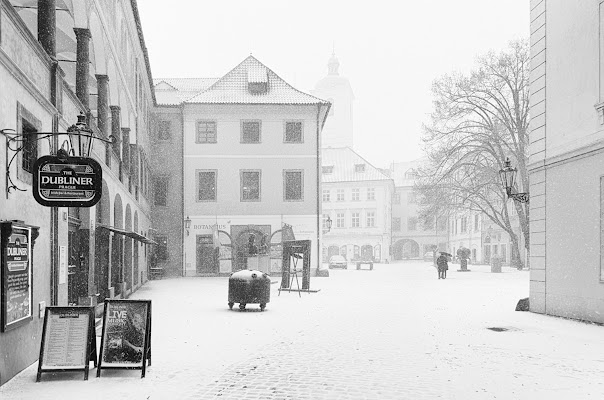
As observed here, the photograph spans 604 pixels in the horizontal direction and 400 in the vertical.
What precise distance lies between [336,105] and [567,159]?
87.3 metres

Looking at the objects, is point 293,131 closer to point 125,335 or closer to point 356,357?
point 356,357

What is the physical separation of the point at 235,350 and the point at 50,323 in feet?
10.9

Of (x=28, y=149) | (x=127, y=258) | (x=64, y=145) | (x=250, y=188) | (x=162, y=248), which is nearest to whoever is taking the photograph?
(x=28, y=149)

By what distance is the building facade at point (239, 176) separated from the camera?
35875 mm

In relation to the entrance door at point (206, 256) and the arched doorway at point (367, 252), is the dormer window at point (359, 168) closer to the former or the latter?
the arched doorway at point (367, 252)

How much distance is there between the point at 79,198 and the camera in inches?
303

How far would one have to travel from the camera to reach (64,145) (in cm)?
1202

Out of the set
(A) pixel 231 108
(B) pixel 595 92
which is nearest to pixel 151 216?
(A) pixel 231 108

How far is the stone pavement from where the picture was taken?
24.8ft

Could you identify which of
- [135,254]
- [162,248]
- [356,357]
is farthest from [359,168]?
[356,357]

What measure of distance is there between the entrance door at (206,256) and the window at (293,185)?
5021 mm

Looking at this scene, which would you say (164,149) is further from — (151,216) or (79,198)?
(79,198)

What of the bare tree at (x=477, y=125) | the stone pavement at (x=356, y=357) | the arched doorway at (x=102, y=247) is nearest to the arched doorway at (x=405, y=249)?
the bare tree at (x=477, y=125)

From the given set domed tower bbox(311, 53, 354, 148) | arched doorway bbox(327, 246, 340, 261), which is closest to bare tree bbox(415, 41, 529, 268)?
arched doorway bbox(327, 246, 340, 261)
